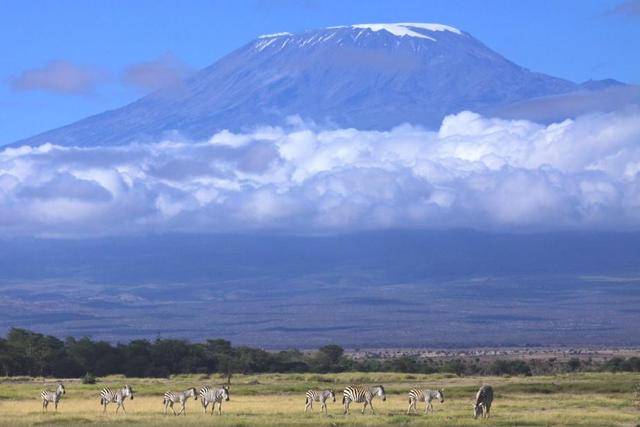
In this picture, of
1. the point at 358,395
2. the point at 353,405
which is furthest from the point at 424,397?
the point at 353,405

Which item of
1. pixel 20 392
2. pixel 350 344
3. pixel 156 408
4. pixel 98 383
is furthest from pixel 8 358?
pixel 350 344

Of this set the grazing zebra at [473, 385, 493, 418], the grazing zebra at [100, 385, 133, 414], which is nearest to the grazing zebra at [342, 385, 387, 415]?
the grazing zebra at [473, 385, 493, 418]

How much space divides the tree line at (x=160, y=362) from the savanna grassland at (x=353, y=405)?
26.1ft

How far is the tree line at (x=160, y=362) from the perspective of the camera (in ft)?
216

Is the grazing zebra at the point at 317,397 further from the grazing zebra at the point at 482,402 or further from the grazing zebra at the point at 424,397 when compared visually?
the grazing zebra at the point at 482,402

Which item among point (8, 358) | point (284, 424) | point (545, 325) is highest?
point (545, 325)

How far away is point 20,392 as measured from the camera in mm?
47375

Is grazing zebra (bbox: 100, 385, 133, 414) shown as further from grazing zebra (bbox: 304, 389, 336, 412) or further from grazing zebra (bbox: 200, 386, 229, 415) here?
grazing zebra (bbox: 304, 389, 336, 412)

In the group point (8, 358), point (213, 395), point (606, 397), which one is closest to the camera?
point (213, 395)

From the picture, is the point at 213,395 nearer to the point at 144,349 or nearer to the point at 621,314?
the point at 144,349

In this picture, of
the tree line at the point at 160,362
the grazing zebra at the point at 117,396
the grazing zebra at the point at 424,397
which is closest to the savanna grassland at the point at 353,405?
the grazing zebra at the point at 117,396

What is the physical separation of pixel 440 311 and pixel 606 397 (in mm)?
145078

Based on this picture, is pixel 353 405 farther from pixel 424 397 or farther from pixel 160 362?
pixel 160 362

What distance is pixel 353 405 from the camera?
42188 mm
